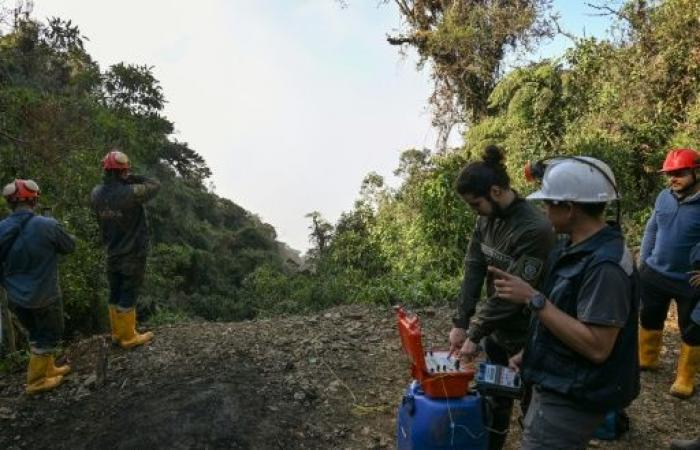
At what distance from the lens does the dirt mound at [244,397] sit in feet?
13.0

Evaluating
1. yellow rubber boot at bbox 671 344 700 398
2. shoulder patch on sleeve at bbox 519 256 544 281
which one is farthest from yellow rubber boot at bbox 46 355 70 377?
yellow rubber boot at bbox 671 344 700 398

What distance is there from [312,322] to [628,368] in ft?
14.8

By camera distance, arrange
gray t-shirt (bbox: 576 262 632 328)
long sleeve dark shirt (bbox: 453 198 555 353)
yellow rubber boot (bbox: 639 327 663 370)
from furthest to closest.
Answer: yellow rubber boot (bbox: 639 327 663 370), long sleeve dark shirt (bbox: 453 198 555 353), gray t-shirt (bbox: 576 262 632 328)

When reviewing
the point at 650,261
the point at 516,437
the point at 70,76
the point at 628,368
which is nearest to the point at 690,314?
the point at 650,261

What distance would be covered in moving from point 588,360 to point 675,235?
2.72m

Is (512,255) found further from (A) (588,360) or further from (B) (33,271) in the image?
(B) (33,271)

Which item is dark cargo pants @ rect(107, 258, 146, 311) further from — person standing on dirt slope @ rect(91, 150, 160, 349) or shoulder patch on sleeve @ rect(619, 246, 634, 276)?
shoulder patch on sleeve @ rect(619, 246, 634, 276)

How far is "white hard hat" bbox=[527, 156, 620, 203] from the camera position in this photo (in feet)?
6.85

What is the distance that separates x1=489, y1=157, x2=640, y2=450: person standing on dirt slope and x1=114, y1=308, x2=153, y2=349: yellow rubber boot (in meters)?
4.29

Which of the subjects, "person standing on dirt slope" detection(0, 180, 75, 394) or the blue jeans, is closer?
"person standing on dirt slope" detection(0, 180, 75, 394)

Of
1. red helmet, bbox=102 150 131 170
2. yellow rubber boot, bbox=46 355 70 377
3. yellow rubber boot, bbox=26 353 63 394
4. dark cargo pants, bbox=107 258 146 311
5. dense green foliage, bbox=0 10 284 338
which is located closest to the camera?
yellow rubber boot, bbox=26 353 63 394

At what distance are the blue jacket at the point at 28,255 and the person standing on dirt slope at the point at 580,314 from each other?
13.2ft

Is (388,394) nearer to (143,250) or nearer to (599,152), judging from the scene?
(143,250)

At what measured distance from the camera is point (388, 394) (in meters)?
4.61
